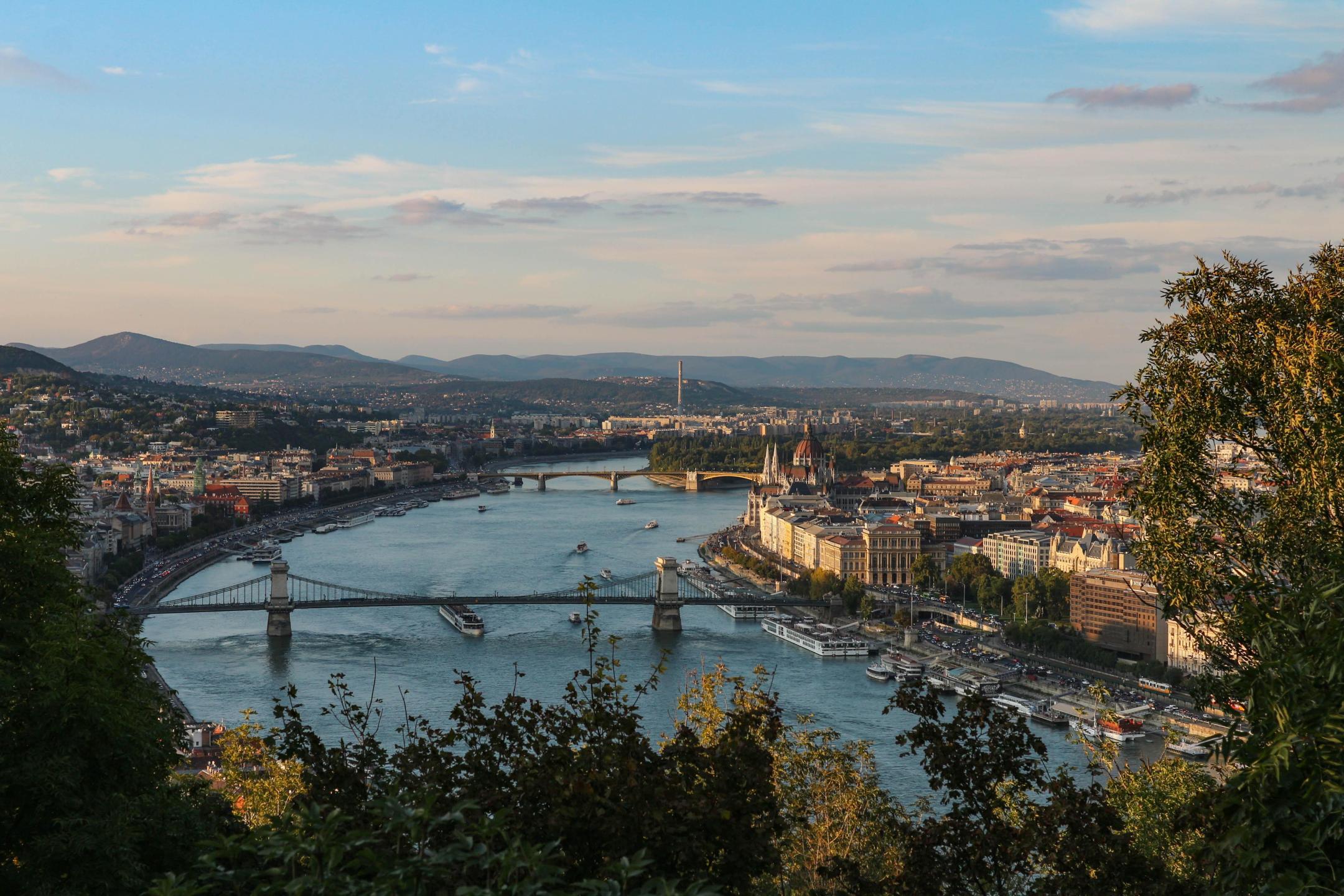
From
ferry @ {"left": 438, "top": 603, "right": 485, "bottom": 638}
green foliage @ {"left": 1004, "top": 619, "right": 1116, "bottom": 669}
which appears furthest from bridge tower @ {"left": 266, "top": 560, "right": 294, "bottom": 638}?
green foliage @ {"left": 1004, "top": 619, "right": 1116, "bottom": 669}

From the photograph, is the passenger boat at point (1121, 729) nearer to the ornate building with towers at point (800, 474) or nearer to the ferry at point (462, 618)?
the ferry at point (462, 618)

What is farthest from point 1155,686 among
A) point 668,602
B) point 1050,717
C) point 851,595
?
point 851,595

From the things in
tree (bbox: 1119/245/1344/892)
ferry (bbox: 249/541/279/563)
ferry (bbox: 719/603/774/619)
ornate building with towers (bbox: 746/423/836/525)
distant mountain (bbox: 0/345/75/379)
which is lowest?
ferry (bbox: 249/541/279/563)

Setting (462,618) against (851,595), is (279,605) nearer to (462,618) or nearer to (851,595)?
(462,618)

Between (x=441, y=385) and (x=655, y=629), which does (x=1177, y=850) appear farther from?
(x=441, y=385)

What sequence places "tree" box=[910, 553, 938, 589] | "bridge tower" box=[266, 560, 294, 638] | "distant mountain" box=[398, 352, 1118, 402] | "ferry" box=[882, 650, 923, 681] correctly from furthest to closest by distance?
"distant mountain" box=[398, 352, 1118, 402]
"tree" box=[910, 553, 938, 589]
"bridge tower" box=[266, 560, 294, 638]
"ferry" box=[882, 650, 923, 681]

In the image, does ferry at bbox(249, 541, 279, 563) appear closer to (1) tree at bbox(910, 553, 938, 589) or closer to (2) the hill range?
(1) tree at bbox(910, 553, 938, 589)
